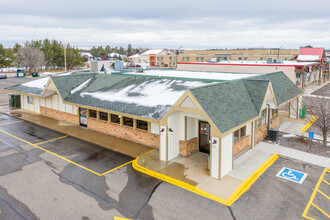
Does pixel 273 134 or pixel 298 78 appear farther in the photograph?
pixel 298 78

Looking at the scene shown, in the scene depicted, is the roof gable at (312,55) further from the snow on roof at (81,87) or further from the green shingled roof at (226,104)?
the snow on roof at (81,87)

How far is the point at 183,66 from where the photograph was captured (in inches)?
1864

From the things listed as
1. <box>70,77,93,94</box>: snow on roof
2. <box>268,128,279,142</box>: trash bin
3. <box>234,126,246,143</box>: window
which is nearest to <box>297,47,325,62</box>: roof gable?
<box>268,128,279,142</box>: trash bin

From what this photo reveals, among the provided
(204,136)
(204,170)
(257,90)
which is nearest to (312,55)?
(257,90)

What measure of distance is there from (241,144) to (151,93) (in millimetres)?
7015

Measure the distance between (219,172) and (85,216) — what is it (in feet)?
20.7

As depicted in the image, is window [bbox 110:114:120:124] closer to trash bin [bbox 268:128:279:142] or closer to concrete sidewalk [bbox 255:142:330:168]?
concrete sidewalk [bbox 255:142:330:168]

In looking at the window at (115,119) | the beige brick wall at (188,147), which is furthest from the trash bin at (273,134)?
the window at (115,119)

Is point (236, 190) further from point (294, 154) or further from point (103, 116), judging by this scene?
point (103, 116)

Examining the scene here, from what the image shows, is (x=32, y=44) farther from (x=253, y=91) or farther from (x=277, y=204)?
(x=277, y=204)

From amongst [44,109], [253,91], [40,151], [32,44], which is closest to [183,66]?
[44,109]

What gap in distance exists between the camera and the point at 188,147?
15.6 meters

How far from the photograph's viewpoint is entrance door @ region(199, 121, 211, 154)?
1568cm

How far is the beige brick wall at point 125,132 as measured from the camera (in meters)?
17.4
